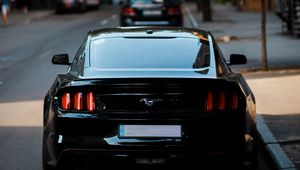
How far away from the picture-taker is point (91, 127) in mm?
5719

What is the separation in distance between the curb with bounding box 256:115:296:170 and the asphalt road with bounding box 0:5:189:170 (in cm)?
239

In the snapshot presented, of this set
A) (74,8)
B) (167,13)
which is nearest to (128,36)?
(167,13)

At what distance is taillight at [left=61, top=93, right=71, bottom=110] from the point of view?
5.85 meters

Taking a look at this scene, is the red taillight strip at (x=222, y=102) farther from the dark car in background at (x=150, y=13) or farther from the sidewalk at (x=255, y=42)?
the dark car in background at (x=150, y=13)

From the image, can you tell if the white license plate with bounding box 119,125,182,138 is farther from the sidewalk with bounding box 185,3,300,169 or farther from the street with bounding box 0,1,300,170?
the street with bounding box 0,1,300,170

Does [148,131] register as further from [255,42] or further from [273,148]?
[255,42]

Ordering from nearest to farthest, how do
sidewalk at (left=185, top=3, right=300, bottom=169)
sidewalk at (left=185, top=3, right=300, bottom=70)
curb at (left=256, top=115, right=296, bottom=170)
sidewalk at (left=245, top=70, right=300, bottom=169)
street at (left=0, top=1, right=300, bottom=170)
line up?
1. curb at (left=256, top=115, right=296, bottom=170)
2. sidewalk at (left=245, top=70, right=300, bottom=169)
3. sidewalk at (left=185, top=3, right=300, bottom=169)
4. street at (left=0, top=1, right=300, bottom=170)
5. sidewalk at (left=185, top=3, right=300, bottom=70)

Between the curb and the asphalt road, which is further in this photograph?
the asphalt road

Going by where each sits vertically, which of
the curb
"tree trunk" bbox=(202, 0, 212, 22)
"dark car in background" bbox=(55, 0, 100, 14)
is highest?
the curb

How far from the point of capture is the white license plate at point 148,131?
5.70m

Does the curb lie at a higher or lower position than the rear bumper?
lower

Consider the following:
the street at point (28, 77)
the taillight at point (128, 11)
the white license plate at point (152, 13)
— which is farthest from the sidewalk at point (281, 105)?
the taillight at point (128, 11)

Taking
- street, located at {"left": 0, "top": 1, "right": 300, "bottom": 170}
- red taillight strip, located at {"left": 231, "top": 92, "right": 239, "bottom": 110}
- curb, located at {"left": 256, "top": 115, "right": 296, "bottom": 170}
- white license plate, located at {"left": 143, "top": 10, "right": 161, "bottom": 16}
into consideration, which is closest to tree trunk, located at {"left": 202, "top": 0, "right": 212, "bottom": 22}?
street, located at {"left": 0, "top": 1, "right": 300, "bottom": 170}

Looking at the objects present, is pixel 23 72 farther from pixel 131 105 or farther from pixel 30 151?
pixel 131 105
